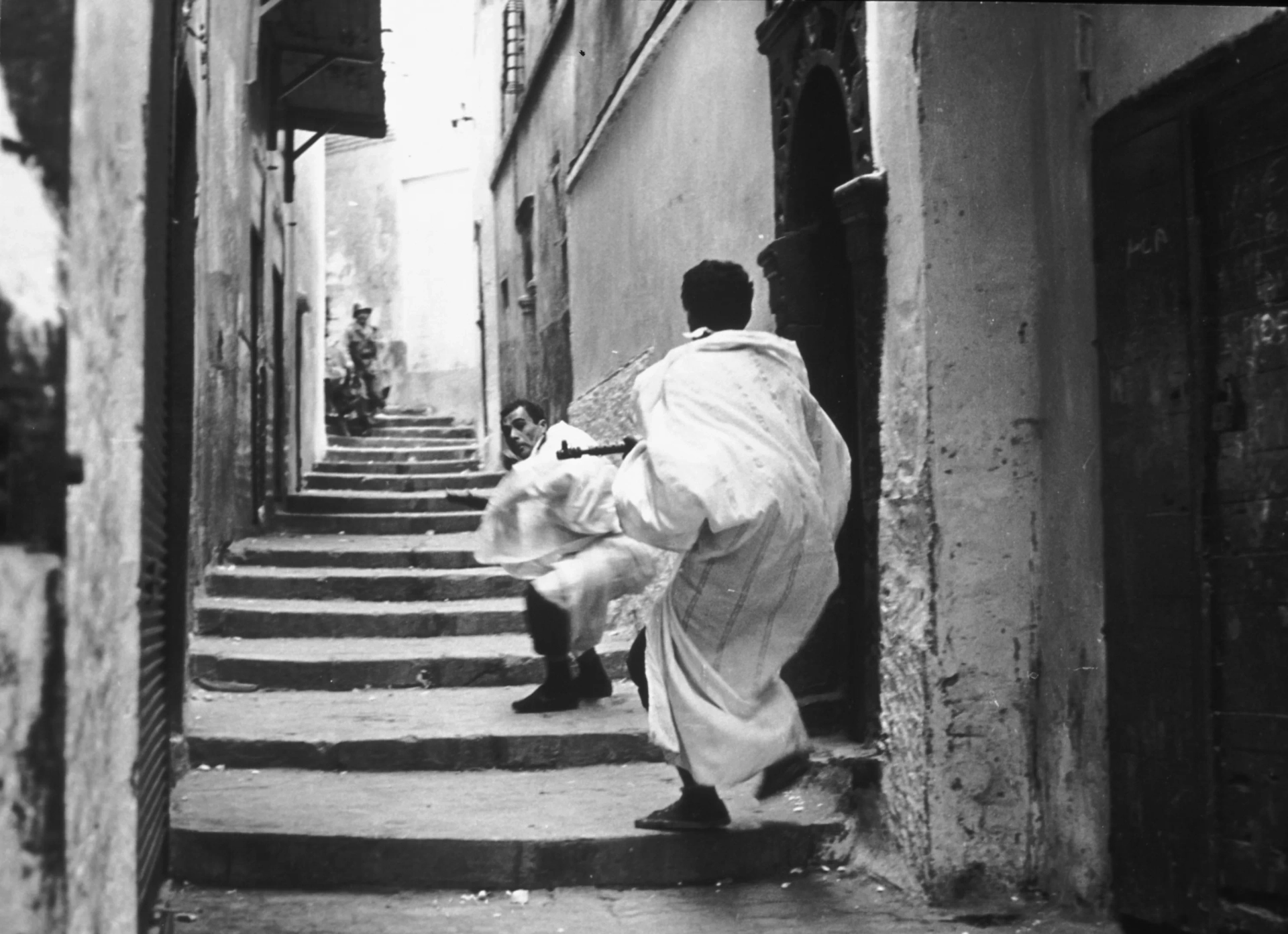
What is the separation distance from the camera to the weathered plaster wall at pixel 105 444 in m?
2.11

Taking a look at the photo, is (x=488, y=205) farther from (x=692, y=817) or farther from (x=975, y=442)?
(x=975, y=442)

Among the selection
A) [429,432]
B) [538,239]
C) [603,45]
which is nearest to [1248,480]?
[603,45]

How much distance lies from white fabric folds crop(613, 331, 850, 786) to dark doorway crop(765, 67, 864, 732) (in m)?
1.07

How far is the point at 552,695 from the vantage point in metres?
6.47

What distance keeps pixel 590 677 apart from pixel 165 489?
3.01m

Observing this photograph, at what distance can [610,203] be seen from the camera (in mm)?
9945

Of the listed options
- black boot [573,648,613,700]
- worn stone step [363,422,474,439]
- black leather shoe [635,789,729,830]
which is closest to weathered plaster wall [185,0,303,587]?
black boot [573,648,613,700]

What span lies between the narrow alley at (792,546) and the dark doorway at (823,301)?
1cm

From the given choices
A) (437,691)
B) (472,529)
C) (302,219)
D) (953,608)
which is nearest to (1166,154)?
(953,608)

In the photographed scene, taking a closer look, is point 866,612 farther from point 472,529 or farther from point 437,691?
point 472,529

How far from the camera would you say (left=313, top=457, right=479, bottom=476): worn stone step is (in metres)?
14.2

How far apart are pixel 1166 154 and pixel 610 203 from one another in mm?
6523

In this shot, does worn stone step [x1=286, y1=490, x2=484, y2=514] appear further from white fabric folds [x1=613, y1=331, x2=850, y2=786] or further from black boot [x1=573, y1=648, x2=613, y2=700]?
white fabric folds [x1=613, y1=331, x2=850, y2=786]

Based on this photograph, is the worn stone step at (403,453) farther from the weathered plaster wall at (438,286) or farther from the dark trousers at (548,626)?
the dark trousers at (548,626)
